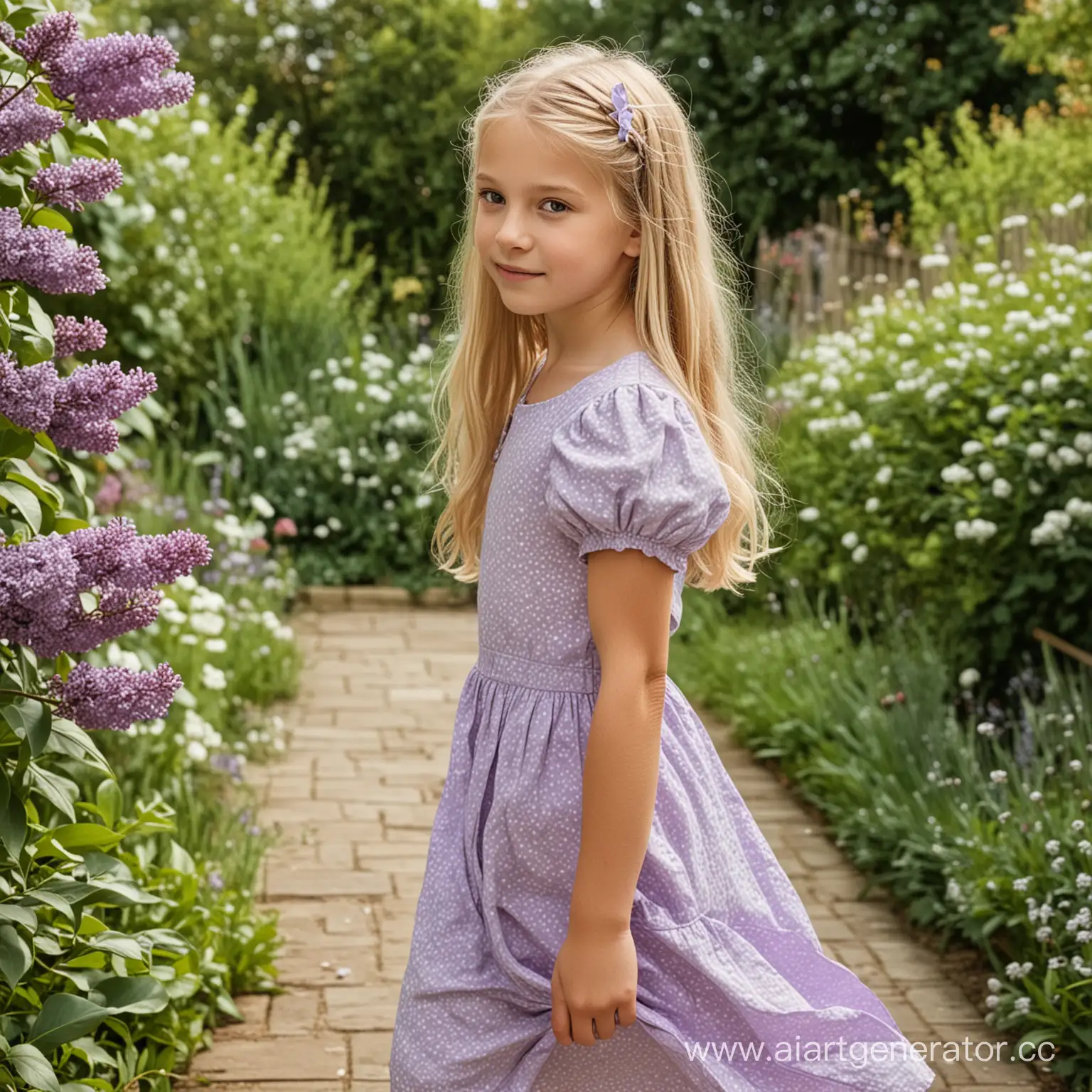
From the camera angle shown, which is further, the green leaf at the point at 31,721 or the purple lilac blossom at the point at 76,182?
the purple lilac blossom at the point at 76,182

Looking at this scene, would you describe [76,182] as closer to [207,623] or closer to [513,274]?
[513,274]

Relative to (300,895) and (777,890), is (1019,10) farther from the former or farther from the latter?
(777,890)

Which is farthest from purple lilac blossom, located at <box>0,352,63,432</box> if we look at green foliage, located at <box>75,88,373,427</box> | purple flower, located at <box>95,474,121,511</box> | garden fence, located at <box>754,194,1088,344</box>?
garden fence, located at <box>754,194,1088,344</box>

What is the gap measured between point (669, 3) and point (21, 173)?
1265 cm

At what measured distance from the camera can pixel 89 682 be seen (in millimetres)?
1922

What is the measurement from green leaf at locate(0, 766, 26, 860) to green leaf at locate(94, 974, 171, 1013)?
0.44 meters

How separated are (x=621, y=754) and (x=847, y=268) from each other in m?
8.02

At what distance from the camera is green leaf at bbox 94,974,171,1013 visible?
2297 mm

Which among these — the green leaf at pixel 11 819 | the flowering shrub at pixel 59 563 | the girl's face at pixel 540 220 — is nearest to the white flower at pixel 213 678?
the flowering shrub at pixel 59 563

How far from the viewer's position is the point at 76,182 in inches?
79.4

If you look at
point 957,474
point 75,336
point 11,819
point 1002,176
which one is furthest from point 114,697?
point 1002,176

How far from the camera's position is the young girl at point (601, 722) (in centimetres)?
169

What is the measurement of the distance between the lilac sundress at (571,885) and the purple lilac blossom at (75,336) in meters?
0.63

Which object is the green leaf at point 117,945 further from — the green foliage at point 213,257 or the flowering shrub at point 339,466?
the flowering shrub at point 339,466
